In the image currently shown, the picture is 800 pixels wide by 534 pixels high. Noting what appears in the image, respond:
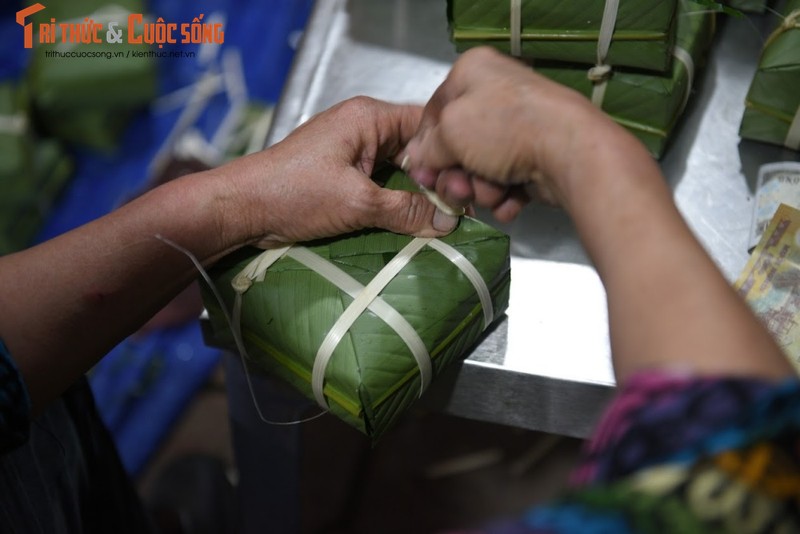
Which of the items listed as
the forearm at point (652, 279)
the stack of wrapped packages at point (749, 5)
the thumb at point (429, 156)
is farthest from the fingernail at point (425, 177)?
the stack of wrapped packages at point (749, 5)

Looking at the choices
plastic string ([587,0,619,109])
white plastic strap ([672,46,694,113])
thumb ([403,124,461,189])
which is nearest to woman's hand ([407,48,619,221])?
thumb ([403,124,461,189])

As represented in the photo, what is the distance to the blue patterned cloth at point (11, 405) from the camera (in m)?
0.79

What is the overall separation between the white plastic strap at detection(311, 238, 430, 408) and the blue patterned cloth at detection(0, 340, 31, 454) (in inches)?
12.2

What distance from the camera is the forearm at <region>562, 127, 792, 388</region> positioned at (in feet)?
1.62

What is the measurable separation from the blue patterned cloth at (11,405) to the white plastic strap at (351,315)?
0.31 m

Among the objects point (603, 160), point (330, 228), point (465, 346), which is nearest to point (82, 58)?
point (330, 228)

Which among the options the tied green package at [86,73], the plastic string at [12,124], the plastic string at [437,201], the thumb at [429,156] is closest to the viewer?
the thumb at [429,156]

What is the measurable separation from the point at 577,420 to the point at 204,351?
1288mm

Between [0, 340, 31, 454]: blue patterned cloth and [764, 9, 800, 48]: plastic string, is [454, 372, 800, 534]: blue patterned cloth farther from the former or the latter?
[764, 9, 800, 48]: plastic string

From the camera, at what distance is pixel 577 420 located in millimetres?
1040

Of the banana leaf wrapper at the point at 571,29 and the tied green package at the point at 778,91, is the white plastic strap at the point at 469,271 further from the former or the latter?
the tied green package at the point at 778,91

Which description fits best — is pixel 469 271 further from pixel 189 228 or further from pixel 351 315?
pixel 189 228

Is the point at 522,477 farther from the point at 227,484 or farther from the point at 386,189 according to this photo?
the point at 386,189

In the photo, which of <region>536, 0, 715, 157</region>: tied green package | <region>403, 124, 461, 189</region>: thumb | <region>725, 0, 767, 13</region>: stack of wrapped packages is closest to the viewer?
<region>403, 124, 461, 189</region>: thumb
